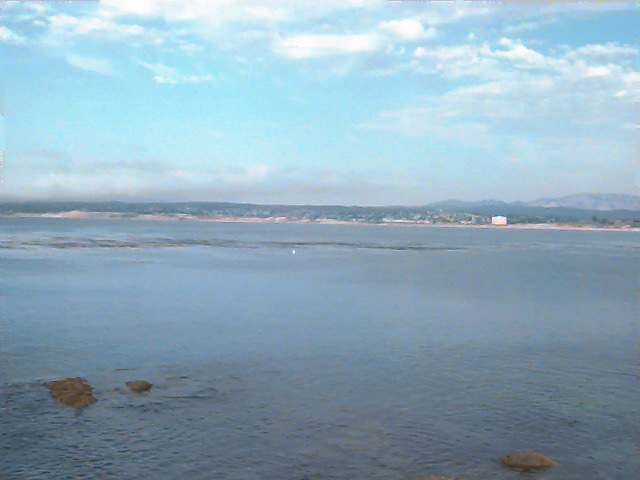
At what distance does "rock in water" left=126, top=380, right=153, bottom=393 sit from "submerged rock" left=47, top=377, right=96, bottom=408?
3.08 feet

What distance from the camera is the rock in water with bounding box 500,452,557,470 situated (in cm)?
1175

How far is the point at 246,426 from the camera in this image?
13477mm

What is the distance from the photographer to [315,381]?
16.8 m

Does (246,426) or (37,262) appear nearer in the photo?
(246,426)

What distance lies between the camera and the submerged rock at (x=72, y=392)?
1442 cm

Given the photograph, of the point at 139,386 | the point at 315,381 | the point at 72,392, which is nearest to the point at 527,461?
the point at 315,381

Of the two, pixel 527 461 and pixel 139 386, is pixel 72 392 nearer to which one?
pixel 139 386

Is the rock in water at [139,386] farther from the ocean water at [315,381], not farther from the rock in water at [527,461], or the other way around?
the rock in water at [527,461]

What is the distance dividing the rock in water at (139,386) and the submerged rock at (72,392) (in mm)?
937

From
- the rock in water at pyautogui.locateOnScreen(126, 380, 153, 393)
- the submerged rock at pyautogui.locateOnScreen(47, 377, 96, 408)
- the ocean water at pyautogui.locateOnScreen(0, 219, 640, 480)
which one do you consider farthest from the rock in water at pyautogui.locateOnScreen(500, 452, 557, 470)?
the submerged rock at pyautogui.locateOnScreen(47, 377, 96, 408)

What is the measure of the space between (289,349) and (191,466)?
29.4ft

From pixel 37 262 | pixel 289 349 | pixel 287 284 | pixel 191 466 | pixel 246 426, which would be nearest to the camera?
pixel 191 466

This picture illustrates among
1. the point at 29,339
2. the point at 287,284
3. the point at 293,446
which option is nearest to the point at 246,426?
the point at 293,446

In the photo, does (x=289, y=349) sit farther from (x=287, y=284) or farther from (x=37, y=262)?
(x=37, y=262)
